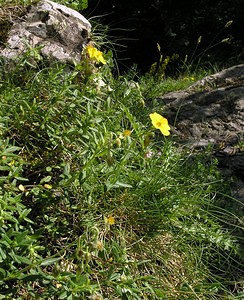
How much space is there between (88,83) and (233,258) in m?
1.08

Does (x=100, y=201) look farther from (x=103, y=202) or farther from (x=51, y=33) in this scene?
(x=51, y=33)

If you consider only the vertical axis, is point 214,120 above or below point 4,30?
below

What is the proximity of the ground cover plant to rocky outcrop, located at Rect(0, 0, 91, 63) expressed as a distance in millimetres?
459

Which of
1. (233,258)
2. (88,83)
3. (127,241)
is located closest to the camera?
(127,241)

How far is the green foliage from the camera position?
2180mm

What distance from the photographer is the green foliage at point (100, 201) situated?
2.18 m

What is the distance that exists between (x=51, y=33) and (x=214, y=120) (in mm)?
1251

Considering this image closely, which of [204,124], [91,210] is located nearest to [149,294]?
[91,210]

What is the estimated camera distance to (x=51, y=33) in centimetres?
347

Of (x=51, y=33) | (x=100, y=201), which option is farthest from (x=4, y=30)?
(x=100, y=201)

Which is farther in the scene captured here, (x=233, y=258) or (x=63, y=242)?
(x=233, y=258)

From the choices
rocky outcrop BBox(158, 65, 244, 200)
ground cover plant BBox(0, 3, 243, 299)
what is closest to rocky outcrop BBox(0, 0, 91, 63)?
ground cover plant BBox(0, 3, 243, 299)

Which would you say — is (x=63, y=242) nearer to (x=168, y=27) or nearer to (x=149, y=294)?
(x=149, y=294)

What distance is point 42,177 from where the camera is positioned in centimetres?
252
